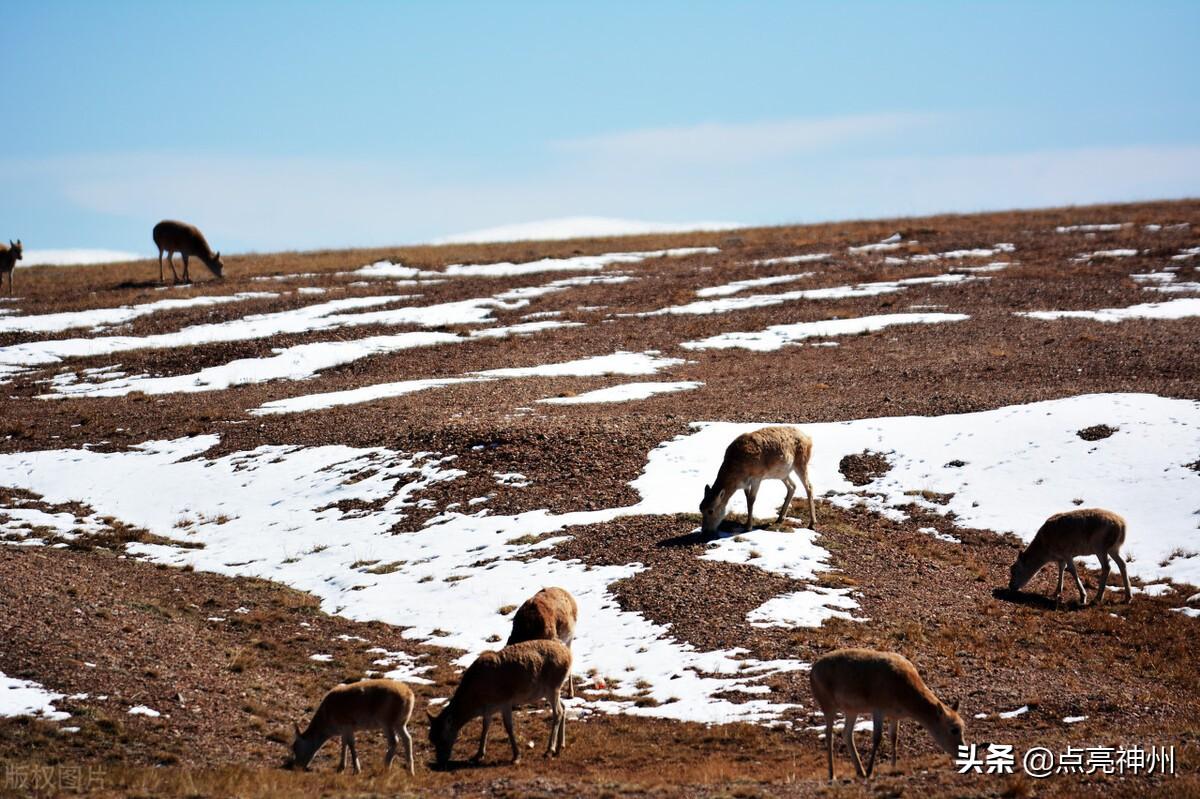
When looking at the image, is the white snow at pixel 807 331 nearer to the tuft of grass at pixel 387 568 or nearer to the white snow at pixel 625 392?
the white snow at pixel 625 392

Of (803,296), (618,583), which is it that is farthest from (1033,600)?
(803,296)

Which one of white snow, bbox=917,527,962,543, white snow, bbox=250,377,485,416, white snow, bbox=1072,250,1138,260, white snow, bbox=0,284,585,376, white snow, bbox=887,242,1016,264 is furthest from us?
white snow, bbox=887,242,1016,264

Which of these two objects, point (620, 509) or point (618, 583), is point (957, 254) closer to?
point (620, 509)

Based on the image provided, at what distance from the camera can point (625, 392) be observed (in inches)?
1257

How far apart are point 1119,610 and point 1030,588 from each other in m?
1.57

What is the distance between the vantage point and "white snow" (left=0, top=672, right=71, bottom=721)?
1312 centimetres

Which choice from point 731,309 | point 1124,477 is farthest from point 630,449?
point 731,309

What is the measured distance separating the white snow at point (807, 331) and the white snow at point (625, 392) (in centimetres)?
612

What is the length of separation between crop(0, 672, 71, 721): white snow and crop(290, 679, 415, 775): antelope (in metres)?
3.16

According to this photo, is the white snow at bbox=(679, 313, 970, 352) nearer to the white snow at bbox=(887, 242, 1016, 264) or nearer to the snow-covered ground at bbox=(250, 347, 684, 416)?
the snow-covered ground at bbox=(250, 347, 684, 416)

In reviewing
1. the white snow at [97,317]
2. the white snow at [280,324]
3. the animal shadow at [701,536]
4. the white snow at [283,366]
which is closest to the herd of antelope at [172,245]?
the white snow at [97,317]

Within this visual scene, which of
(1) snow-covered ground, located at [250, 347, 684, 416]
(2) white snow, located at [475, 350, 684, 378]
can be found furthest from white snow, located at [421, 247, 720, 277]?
(1) snow-covered ground, located at [250, 347, 684, 416]

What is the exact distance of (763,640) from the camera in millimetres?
16344

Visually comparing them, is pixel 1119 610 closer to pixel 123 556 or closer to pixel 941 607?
pixel 941 607
